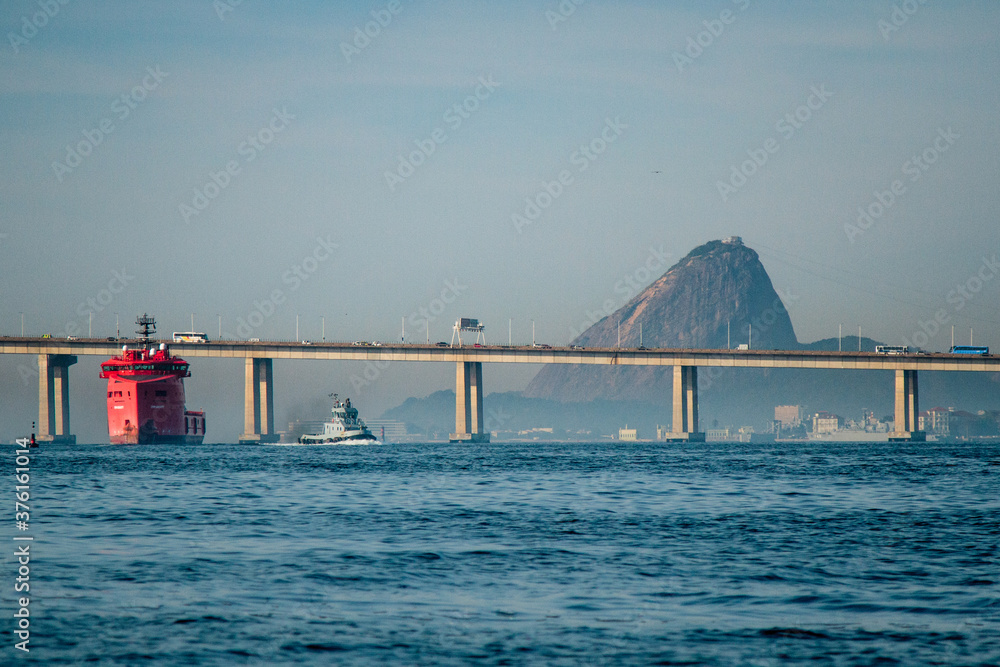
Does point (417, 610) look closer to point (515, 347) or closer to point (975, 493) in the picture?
point (975, 493)

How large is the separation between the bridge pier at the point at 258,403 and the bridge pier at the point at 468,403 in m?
31.3

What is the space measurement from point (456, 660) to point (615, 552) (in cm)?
1232

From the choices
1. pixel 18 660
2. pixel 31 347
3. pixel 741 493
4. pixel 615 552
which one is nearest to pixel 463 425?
pixel 31 347

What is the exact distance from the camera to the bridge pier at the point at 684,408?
601ft

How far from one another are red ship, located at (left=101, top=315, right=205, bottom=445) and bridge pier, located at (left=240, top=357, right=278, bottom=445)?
31.5 metres

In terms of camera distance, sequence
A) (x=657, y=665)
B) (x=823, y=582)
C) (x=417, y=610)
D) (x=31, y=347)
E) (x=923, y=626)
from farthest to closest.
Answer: (x=31, y=347), (x=823, y=582), (x=417, y=610), (x=923, y=626), (x=657, y=665)

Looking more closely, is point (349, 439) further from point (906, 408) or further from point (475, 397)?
point (906, 408)

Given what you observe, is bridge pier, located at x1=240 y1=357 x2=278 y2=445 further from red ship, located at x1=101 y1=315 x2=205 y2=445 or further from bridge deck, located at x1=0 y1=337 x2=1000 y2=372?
red ship, located at x1=101 y1=315 x2=205 y2=445

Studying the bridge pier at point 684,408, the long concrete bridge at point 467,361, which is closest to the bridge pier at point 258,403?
the long concrete bridge at point 467,361

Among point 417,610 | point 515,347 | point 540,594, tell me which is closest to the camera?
point 417,610

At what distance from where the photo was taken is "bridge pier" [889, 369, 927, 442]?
18188 centimetres

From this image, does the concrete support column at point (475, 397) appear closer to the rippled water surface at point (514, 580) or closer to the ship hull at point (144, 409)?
the ship hull at point (144, 409)

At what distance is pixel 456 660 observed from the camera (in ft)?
52.5

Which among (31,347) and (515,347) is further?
(515,347)
